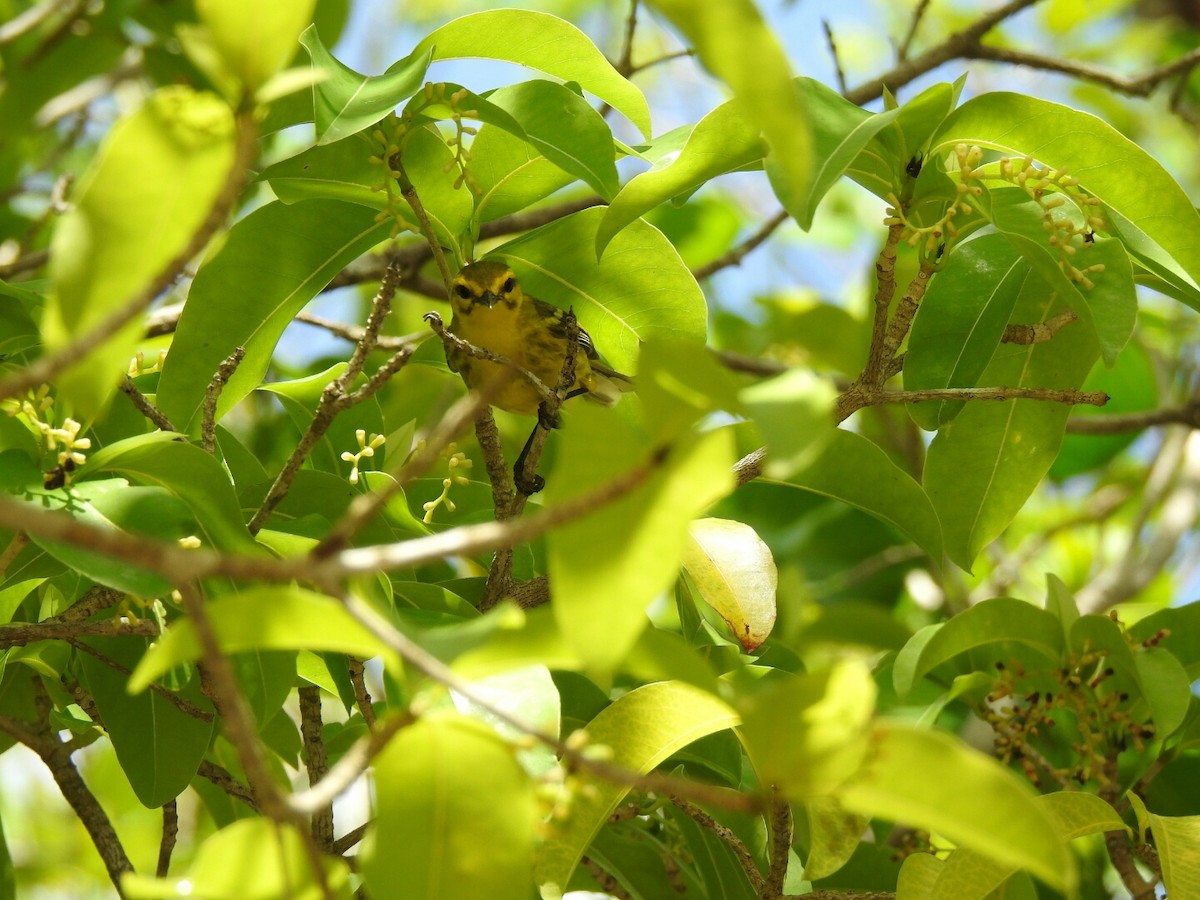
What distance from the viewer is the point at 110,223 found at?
→ 0.82m

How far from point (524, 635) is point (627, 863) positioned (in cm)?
98

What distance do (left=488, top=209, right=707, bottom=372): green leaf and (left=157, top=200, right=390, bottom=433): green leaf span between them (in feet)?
0.77

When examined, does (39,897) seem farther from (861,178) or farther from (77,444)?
(861,178)

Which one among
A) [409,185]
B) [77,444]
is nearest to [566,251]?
[409,185]

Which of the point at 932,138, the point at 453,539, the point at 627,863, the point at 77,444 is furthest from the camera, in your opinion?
the point at 627,863

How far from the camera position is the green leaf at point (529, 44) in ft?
5.06

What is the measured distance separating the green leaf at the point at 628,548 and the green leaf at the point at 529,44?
91 centimetres

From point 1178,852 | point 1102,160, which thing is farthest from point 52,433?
point 1178,852

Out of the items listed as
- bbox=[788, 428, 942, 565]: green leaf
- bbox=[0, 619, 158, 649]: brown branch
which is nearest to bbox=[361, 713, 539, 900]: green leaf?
bbox=[0, 619, 158, 649]: brown branch

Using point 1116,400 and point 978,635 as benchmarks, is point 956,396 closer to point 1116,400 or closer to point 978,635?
point 978,635

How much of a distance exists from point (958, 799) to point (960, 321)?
96 centimetres

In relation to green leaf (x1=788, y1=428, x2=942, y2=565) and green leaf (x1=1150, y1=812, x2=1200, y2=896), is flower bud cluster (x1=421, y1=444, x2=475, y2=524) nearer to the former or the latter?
green leaf (x1=788, y1=428, x2=942, y2=565)

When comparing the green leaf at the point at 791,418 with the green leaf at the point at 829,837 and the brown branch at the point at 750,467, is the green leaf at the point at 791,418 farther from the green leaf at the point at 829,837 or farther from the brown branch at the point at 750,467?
the green leaf at the point at 829,837

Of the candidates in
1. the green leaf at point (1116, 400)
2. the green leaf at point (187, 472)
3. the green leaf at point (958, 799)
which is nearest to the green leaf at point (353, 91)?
the green leaf at point (187, 472)
